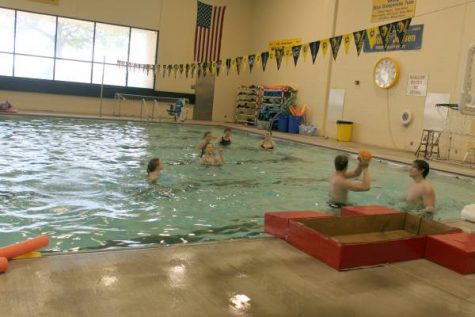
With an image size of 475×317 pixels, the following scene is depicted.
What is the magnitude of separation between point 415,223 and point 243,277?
2010 mm

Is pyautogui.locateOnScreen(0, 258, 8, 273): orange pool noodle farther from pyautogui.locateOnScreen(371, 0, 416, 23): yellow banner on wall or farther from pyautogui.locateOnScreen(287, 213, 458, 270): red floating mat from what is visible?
pyautogui.locateOnScreen(371, 0, 416, 23): yellow banner on wall

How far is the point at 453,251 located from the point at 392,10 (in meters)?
12.9

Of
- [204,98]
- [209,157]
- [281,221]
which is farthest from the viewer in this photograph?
[204,98]

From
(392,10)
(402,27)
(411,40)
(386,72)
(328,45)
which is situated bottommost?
(386,72)

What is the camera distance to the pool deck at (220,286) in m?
2.54

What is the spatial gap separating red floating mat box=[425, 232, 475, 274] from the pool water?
1.65 m

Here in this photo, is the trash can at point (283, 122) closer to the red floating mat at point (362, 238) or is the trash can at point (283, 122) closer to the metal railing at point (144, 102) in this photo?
the metal railing at point (144, 102)

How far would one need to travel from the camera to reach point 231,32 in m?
22.4

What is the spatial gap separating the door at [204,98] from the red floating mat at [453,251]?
18.8 meters

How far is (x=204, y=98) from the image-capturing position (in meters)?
22.2

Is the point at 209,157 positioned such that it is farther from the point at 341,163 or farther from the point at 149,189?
the point at 341,163

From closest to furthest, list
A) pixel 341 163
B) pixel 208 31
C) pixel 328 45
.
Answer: pixel 341 163 → pixel 328 45 → pixel 208 31

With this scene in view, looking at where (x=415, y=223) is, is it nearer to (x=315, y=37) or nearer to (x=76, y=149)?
(x=76, y=149)

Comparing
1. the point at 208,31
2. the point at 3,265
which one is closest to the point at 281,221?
the point at 3,265
